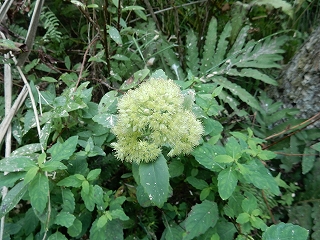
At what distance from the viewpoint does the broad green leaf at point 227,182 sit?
1.17 meters

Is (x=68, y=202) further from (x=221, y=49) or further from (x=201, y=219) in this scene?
(x=221, y=49)

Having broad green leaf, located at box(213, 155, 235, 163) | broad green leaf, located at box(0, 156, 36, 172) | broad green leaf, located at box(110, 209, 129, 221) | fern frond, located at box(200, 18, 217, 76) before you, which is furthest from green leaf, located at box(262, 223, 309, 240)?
fern frond, located at box(200, 18, 217, 76)

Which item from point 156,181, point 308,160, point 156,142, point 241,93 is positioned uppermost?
point 156,142

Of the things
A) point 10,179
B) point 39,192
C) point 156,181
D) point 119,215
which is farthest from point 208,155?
point 10,179

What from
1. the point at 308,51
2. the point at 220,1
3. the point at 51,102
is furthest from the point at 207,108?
the point at 220,1

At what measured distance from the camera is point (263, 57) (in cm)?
219

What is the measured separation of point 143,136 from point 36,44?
141 cm

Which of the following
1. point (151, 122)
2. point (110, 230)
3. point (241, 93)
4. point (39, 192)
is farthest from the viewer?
point (241, 93)

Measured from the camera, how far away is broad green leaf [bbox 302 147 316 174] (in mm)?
1820

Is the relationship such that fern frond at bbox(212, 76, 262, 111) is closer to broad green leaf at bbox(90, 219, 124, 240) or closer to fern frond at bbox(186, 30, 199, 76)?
fern frond at bbox(186, 30, 199, 76)

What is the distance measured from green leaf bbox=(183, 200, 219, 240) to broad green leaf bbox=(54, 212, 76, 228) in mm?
475

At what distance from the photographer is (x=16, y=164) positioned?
1219 millimetres

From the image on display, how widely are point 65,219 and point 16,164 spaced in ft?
0.98

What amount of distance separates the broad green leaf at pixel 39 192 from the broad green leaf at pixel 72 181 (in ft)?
0.37
